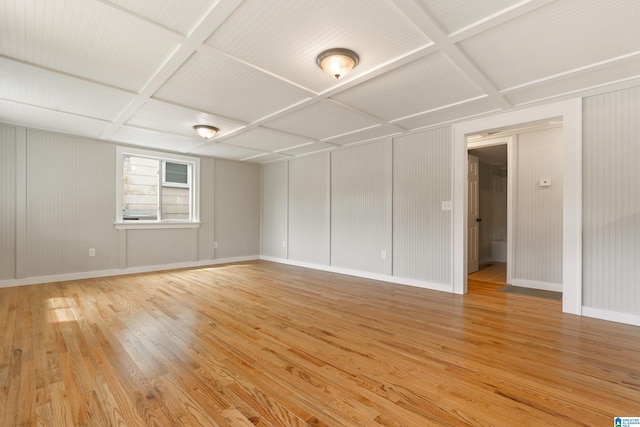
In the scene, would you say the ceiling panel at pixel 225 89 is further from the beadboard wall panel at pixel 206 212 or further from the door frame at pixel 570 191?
the beadboard wall panel at pixel 206 212

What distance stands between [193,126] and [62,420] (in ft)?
12.5

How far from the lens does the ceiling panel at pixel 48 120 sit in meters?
3.76

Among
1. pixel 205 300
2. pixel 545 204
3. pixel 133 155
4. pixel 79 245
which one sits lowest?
pixel 205 300

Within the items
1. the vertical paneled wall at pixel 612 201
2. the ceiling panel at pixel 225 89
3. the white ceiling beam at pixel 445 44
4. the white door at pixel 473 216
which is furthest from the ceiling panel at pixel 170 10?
the white door at pixel 473 216

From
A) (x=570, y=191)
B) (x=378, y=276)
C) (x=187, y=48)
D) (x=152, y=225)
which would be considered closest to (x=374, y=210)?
(x=378, y=276)

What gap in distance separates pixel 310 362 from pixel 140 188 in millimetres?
5425

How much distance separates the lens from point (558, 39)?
2.23 metres

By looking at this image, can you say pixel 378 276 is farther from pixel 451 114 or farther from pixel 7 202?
pixel 7 202

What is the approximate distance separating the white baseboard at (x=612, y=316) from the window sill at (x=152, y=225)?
21.6 feet

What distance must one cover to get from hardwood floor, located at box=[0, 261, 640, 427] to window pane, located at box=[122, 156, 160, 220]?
7.64 feet

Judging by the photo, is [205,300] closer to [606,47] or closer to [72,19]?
[72,19]

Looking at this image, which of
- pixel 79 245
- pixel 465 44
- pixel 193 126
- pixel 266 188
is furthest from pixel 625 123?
pixel 79 245

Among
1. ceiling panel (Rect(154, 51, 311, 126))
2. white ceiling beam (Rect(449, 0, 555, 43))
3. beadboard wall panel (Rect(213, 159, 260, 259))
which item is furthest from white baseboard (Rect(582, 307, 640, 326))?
beadboard wall panel (Rect(213, 159, 260, 259))

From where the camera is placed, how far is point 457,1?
1.86 metres
